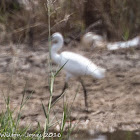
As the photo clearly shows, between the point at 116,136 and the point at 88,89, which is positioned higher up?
the point at 88,89

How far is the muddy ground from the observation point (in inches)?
149

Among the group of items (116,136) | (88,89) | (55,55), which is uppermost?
(55,55)

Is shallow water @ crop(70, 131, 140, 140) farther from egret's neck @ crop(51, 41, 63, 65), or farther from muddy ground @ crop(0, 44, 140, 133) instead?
egret's neck @ crop(51, 41, 63, 65)

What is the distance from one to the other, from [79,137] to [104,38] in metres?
2.98

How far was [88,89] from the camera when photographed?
15.3 ft

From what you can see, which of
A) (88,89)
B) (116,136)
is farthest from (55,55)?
(116,136)

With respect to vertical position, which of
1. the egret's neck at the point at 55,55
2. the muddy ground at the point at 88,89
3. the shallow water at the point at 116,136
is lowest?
the shallow water at the point at 116,136

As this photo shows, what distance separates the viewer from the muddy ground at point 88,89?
3.80m

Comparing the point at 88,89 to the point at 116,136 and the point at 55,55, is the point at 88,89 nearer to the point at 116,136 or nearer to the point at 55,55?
the point at 55,55

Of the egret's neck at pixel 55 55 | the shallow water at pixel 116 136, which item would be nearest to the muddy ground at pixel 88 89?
the shallow water at pixel 116 136

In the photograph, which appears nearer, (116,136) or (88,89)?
(116,136)

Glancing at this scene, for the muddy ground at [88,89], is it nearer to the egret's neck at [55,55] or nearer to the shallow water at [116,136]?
the shallow water at [116,136]

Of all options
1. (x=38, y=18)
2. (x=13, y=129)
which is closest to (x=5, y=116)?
(x=13, y=129)

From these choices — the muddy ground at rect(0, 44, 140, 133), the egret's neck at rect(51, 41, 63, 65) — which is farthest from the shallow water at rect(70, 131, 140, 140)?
the egret's neck at rect(51, 41, 63, 65)
